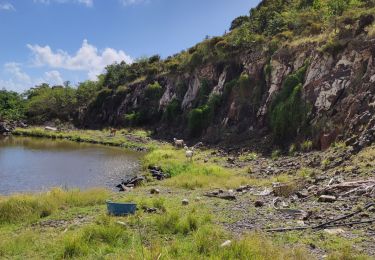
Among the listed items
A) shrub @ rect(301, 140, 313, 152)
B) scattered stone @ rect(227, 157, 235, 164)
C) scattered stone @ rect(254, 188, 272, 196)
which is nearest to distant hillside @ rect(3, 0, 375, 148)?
shrub @ rect(301, 140, 313, 152)

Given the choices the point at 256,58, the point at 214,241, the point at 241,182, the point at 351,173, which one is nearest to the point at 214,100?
the point at 256,58

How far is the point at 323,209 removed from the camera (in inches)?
527

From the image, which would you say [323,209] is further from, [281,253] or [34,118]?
[34,118]

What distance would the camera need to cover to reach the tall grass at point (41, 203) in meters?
14.9

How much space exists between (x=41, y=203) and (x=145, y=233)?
18.8 ft

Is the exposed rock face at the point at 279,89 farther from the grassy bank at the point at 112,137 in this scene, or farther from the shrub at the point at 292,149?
the grassy bank at the point at 112,137

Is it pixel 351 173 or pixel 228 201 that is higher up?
pixel 351 173

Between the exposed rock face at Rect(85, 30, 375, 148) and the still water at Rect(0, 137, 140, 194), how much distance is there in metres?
9.96

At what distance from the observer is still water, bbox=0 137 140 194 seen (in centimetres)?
2553

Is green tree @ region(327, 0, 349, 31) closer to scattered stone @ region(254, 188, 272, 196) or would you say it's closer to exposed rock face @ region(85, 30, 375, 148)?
exposed rock face @ region(85, 30, 375, 148)

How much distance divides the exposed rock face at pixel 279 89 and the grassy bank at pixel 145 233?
734 centimetres

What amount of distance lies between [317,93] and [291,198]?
15.0 metres

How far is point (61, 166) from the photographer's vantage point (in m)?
33.0

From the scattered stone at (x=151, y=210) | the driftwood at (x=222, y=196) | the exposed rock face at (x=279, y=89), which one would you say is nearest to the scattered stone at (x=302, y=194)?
the driftwood at (x=222, y=196)
